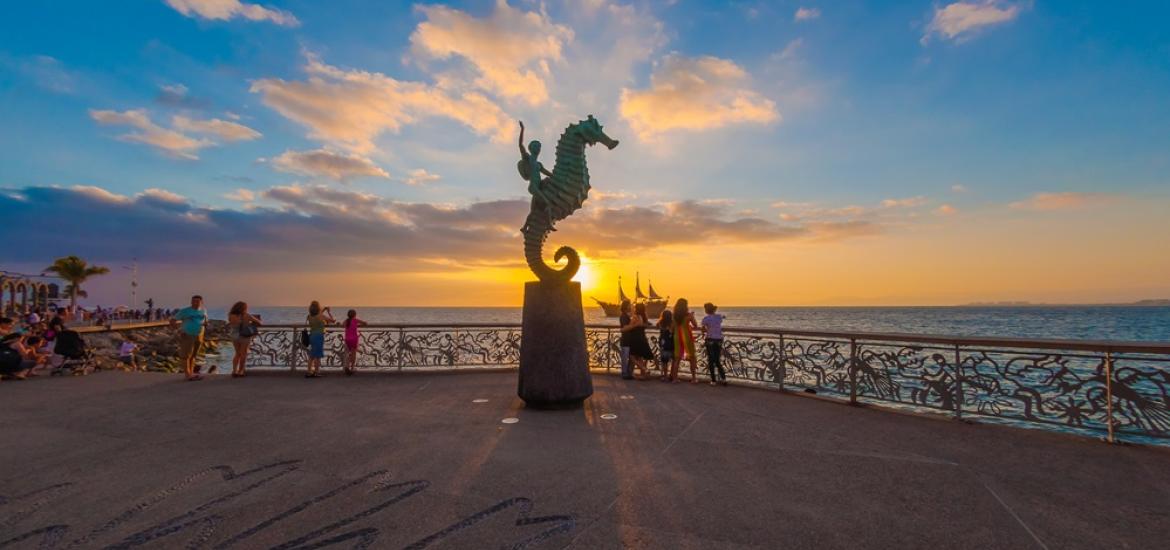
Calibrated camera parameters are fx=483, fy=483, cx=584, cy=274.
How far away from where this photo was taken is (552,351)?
789 centimetres

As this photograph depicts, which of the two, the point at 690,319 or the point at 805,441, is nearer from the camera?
the point at 805,441

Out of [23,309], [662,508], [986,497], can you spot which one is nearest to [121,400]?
[662,508]

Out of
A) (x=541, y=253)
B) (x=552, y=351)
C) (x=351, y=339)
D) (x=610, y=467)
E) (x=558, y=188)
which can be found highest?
(x=558, y=188)

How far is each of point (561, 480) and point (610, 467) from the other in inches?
24.3

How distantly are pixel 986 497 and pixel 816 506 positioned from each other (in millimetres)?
1593

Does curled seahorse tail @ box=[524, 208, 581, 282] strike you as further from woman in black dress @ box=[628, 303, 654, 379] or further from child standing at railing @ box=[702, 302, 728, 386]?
child standing at railing @ box=[702, 302, 728, 386]

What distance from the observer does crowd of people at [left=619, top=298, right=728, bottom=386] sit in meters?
10.2

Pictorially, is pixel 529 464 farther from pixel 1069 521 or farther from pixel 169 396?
pixel 169 396

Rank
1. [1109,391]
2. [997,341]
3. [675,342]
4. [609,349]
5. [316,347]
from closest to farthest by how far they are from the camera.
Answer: [1109,391] < [997,341] < [675,342] < [316,347] < [609,349]

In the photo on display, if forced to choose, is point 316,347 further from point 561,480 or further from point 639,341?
point 561,480

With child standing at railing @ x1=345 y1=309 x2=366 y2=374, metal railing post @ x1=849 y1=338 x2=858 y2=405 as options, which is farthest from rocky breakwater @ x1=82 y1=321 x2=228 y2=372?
metal railing post @ x1=849 y1=338 x2=858 y2=405

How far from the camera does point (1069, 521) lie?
3.70 meters

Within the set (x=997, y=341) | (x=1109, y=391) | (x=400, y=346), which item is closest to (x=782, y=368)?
(x=997, y=341)

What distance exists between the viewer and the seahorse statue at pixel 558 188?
27.2 ft
